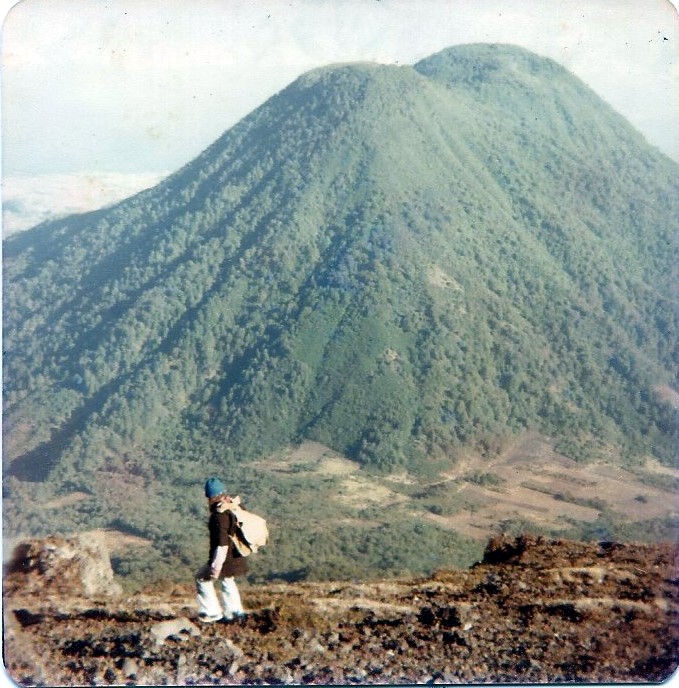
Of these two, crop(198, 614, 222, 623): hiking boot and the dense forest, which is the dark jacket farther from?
the dense forest

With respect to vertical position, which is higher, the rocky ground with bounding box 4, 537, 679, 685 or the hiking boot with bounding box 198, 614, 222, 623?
the hiking boot with bounding box 198, 614, 222, 623

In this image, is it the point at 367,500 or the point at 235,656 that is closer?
the point at 235,656

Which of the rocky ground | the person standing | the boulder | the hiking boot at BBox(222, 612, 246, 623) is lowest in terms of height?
the rocky ground

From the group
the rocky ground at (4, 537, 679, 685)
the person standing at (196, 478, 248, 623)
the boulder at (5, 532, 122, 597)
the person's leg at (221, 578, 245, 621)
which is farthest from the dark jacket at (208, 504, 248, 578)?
the boulder at (5, 532, 122, 597)

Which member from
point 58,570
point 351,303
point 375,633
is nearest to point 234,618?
point 375,633

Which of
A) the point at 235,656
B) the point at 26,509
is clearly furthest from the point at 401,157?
the point at 235,656

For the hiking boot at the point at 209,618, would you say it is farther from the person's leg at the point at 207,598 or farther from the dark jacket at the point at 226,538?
the dark jacket at the point at 226,538

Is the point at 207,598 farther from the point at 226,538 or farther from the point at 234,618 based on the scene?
the point at 226,538

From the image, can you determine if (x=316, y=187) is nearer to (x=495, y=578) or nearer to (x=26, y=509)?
(x=26, y=509)
